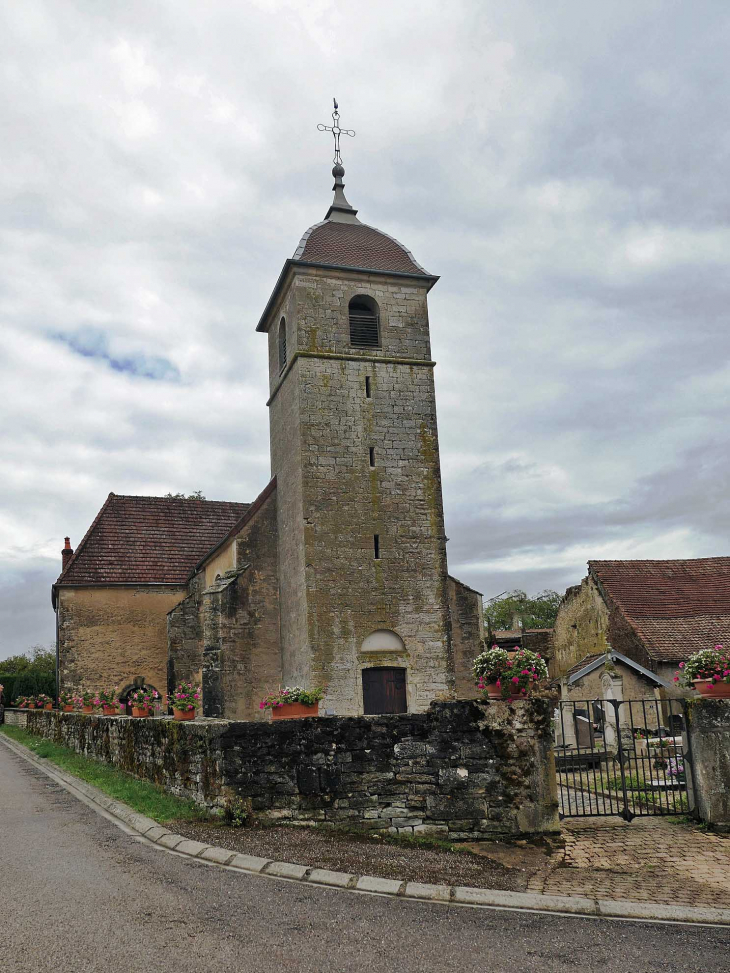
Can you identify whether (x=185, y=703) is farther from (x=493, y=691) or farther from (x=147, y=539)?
(x=147, y=539)

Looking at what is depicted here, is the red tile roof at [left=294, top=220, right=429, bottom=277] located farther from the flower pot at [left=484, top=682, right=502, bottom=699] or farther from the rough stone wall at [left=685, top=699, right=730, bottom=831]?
the rough stone wall at [left=685, top=699, right=730, bottom=831]

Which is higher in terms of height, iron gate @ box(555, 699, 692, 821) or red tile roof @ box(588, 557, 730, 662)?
red tile roof @ box(588, 557, 730, 662)

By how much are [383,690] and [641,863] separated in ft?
39.5

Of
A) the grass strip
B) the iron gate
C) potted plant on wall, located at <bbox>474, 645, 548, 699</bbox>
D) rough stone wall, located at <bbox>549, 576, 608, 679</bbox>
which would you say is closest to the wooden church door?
the iron gate

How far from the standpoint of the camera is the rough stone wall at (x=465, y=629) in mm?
21031

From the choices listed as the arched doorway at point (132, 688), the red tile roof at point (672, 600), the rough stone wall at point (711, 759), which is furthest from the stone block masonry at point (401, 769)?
the red tile roof at point (672, 600)

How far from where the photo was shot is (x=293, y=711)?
31.4 ft

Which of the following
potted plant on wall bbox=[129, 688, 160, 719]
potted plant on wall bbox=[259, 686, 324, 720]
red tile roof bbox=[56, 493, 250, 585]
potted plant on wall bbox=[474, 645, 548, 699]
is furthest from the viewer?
red tile roof bbox=[56, 493, 250, 585]

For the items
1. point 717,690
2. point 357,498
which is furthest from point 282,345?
point 717,690

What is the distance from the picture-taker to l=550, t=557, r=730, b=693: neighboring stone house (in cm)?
2661

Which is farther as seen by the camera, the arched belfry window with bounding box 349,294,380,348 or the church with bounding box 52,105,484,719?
the arched belfry window with bounding box 349,294,380,348

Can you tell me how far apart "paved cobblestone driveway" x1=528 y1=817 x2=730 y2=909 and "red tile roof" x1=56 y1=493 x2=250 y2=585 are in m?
21.2

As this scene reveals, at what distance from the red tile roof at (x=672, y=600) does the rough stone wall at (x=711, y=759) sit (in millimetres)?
17163

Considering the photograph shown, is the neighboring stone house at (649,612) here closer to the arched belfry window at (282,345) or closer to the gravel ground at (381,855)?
the arched belfry window at (282,345)
